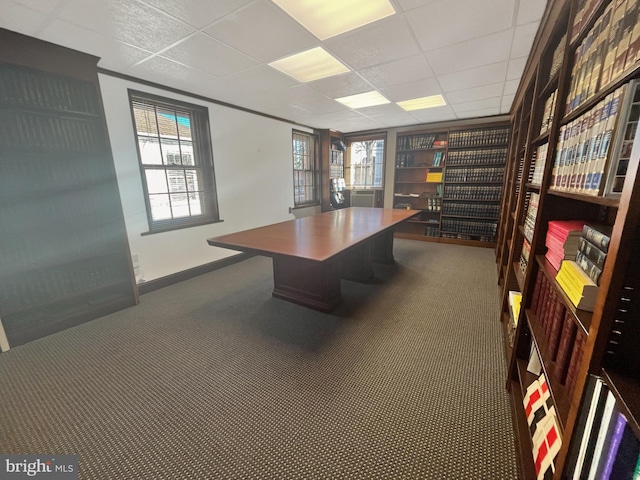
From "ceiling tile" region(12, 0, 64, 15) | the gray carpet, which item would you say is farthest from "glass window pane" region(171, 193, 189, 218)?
"ceiling tile" region(12, 0, 64, 15)

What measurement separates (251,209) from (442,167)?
3.79 meters

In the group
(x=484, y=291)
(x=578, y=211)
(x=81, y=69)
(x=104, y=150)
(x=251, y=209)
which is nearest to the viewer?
(x=578, y=211)

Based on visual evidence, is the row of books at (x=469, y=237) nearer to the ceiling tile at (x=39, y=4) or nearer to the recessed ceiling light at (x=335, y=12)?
the recessed ceiling light at (x=335, y=12)

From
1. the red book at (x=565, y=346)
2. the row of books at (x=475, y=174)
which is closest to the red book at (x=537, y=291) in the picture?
the red book at (x=565, y=346)

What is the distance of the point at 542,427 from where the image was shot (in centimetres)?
111

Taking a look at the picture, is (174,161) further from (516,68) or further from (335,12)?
(516,68)

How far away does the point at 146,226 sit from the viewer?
3.06 metres

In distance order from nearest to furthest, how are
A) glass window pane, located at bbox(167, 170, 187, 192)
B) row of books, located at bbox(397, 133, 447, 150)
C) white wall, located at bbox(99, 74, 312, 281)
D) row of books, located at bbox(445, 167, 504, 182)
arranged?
white wall, located at bbox(99, 74, 312, 281) < glass window pane, located at bbox(167, 170, 187, 192) < row of books, located at bbox(445, 167, 504, 182) < row of books, located at bbox(397, 133, 447, 150)

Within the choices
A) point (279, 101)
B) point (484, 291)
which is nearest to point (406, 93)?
point (279, 101)

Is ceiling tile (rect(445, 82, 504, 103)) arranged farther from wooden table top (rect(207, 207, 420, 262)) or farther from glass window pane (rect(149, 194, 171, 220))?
glass window pane (rect(149, 194, 171, 220))

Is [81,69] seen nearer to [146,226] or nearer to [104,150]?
[104,150]

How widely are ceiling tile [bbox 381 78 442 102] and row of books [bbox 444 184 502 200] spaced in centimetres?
223

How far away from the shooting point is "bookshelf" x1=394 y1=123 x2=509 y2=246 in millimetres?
4562

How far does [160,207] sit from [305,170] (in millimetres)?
3213
